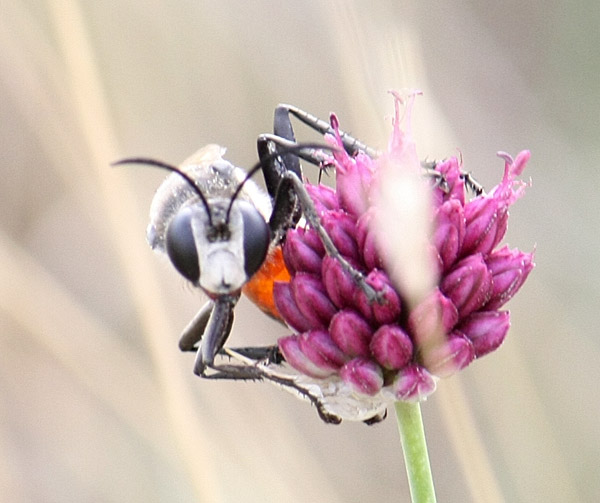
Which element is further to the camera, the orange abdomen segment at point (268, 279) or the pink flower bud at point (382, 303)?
the orange abdomen segment at point (268, 279)

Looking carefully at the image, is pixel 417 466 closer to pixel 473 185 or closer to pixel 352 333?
pixel 352 333

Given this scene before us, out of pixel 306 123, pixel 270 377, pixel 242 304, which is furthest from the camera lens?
pixel 242 304

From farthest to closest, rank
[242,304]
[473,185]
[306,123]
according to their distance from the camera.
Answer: [242,304]
[306,123]
[473,185]

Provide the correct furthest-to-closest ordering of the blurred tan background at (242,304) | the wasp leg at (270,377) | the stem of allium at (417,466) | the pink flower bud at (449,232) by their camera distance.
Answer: the blurred tan background at (242,304), the wasp leg at (270,377), the pink flower bud at (449,232), the stem of allium at (417,466)

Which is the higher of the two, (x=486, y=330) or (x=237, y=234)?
(x=237, y=234)

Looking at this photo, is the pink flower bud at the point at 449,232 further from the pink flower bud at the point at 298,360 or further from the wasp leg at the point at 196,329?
the wasp leg at the point at 196,329

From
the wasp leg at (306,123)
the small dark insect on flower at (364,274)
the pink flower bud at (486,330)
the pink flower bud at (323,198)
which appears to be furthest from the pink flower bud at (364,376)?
the wasp leg at (306,123)

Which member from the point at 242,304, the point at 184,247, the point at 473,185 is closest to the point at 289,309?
the point at 184,247
